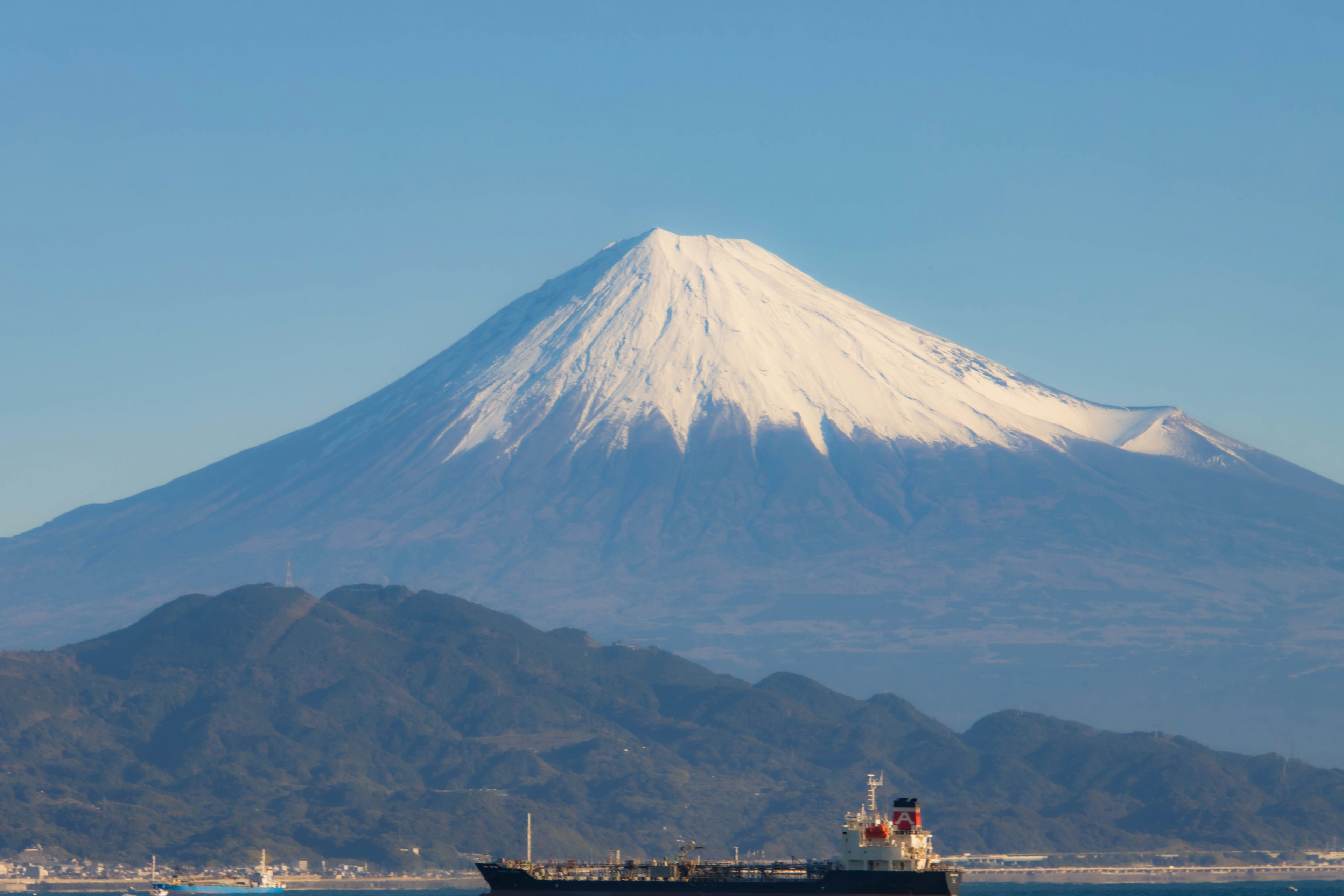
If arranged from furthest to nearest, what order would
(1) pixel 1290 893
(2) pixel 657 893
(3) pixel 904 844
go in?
(1) pixel 1290 893
(2) pixel 657 893
(3) pixel 904 844

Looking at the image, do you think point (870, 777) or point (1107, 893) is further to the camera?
point (1107, 893)

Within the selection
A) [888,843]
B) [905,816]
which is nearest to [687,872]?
[888,843]

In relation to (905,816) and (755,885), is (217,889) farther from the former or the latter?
(905,816)

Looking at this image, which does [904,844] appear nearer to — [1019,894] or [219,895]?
[1019,894]

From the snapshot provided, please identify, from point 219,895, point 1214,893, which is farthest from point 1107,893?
point 219,895

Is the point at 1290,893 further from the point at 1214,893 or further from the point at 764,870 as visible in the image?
the point at 764,870

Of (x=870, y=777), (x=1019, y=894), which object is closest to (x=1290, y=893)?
(x=1019, y=894)

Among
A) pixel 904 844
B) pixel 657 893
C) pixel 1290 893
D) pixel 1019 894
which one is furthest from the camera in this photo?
pixel 1290 893
